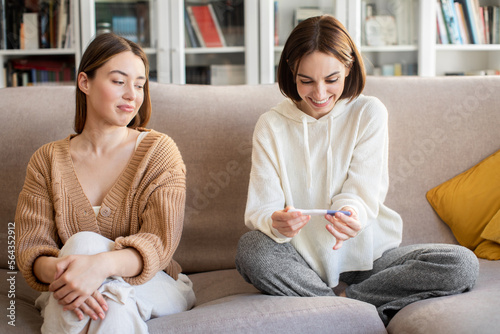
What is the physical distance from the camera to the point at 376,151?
56.1 inches

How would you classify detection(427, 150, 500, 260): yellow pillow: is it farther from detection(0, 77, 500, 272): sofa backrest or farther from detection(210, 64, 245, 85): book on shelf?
detection(210, 64, 245, 85): book on shelf

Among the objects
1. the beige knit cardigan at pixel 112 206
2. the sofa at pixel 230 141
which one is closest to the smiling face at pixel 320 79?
the sofa at pixel 230 141

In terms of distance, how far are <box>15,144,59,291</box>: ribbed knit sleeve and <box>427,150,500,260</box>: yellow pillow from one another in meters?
1.12

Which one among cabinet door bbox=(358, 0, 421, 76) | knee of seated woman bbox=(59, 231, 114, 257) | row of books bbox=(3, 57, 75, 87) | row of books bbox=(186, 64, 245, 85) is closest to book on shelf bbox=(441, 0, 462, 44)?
cabinet door bbox=(358, 0, 421, 76)

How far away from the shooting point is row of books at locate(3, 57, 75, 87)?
3.18m

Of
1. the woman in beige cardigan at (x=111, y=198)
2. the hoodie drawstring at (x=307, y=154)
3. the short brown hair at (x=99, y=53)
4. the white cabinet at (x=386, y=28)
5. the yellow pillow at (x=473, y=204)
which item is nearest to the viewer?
the woman in beige cardigan at (x=111, y=198)

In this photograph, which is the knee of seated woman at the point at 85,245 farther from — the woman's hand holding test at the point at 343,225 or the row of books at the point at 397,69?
the row of books at the point at 397,69

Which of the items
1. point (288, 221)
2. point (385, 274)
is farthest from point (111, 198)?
point (385, 274)

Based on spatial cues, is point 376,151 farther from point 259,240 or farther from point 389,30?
point 389,30

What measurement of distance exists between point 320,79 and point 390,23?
1.96 m

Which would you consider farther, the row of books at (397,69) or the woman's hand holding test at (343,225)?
the row of books at (397,69)

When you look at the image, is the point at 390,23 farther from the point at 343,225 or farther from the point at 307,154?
the point at 343,225

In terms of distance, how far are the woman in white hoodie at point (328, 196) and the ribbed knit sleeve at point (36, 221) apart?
47 cm

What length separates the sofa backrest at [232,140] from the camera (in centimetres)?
162
